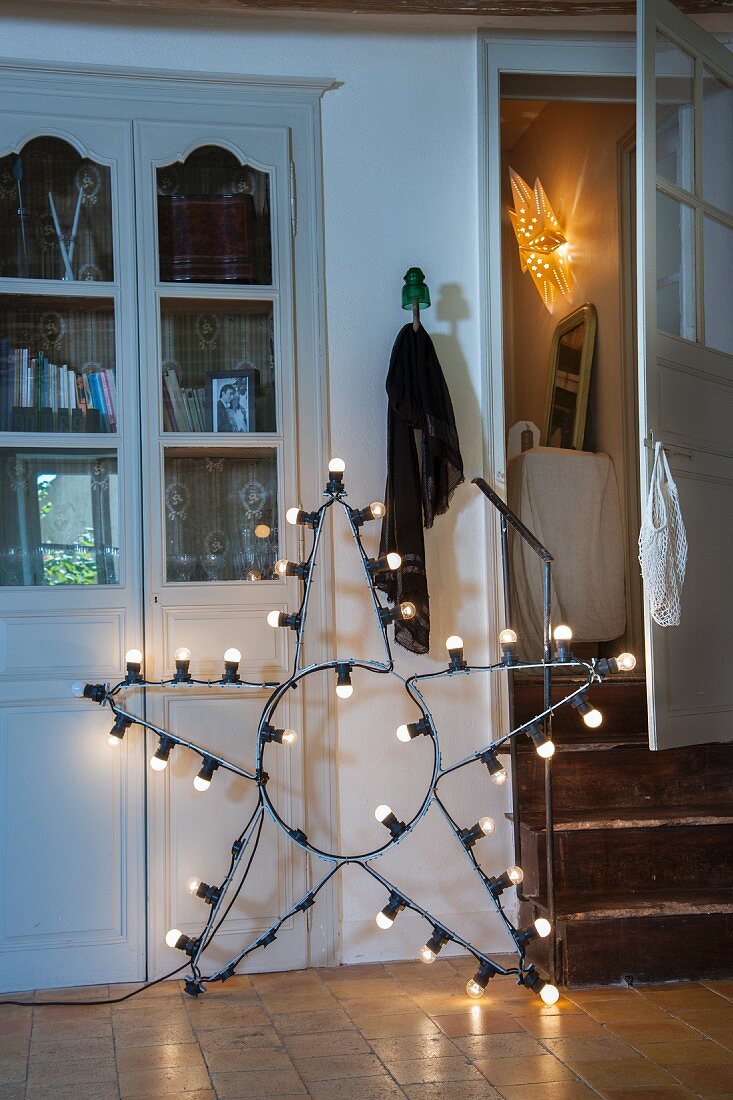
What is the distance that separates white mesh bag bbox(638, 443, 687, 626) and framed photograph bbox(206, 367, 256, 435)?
3.92 feet

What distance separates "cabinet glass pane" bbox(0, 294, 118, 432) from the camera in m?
3.16

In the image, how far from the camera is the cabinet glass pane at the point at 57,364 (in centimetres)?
316

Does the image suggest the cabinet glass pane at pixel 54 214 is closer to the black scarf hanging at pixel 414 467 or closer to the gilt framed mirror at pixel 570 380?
the black scarf hanging at pixel 414 467

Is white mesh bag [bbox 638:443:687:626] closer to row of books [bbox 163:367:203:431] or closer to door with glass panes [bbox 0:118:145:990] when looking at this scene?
row of books [bbox 163:367:203:431]

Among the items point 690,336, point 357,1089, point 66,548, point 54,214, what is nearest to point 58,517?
point 66,548

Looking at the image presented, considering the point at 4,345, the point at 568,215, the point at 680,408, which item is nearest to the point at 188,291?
the point at 4,345

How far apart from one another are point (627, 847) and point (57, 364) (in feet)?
7.15

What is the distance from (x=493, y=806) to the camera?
10.8 ft

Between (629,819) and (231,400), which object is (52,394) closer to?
(231,400)

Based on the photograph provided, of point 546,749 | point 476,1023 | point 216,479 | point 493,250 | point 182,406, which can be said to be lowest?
point 476,1023

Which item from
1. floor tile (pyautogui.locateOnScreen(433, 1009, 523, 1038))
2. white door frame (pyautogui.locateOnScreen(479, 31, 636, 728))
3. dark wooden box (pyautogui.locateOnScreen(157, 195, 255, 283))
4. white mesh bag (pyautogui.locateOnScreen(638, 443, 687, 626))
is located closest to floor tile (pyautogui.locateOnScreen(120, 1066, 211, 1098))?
floor tile (pyautogui.locateOnScreen(433, 1009, 523, 1038))

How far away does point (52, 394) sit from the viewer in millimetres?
3174

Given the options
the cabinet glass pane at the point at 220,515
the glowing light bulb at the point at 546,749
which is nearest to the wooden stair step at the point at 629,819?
the glowing light bulb at the point at 546,749

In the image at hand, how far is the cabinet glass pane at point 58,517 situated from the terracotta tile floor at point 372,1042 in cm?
119
